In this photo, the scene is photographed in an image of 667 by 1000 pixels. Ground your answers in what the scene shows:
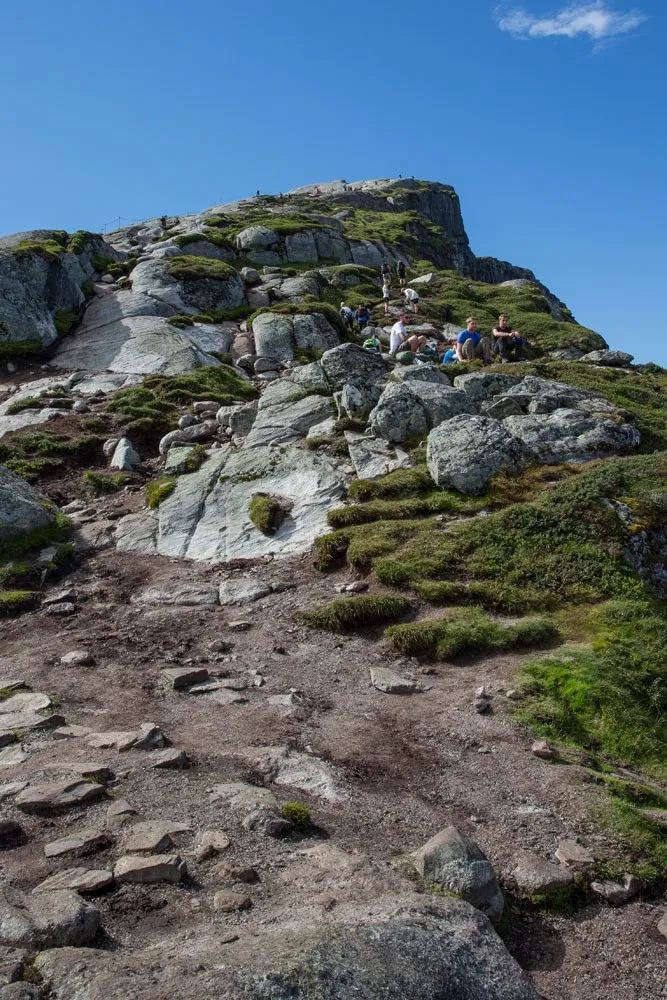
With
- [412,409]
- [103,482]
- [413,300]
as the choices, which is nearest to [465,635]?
[412,409]

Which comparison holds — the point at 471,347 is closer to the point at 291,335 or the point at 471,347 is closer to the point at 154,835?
the point at 291,335

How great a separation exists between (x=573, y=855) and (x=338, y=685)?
5581 millimetres

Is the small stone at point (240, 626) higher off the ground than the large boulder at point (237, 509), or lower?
lower

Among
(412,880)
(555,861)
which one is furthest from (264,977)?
(555,861)

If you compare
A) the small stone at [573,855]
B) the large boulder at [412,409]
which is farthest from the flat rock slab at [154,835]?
the large boulder at [412,409]

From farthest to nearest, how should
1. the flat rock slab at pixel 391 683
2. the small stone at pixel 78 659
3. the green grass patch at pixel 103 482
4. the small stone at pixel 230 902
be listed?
the green grass patch at pixel 103 482
the small stone at pixel 78 659
the flat rock slab at pixel 391 683
the small stone at pixel 230 902

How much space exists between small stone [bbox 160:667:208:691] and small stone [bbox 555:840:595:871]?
719cm

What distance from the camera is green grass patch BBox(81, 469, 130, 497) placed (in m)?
24.2

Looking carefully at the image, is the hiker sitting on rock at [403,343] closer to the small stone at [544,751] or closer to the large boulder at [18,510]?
the large boulder at [18,510]

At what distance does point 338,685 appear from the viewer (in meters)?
12.8

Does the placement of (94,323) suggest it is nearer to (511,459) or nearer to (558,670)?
(511,459)

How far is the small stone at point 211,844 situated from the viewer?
732 centimetres

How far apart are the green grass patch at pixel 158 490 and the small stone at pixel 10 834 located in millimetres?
15061

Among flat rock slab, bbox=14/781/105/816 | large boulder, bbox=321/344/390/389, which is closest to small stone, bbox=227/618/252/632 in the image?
flat rock slab, bbox=14/781/105/816
